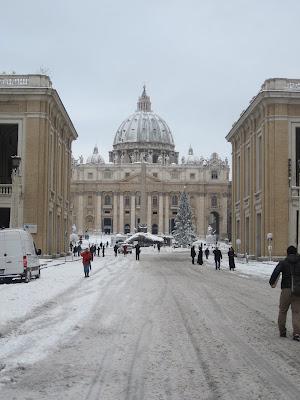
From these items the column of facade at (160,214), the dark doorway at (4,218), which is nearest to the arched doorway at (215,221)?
the column of facade at (160,214)

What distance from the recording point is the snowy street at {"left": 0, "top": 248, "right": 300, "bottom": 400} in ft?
25.7

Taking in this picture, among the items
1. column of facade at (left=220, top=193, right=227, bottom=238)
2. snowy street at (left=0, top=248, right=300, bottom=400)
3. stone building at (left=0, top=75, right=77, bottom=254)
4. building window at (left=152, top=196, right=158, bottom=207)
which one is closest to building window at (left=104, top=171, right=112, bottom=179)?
building window at (left=152, top=196, right=158, bottom=207)

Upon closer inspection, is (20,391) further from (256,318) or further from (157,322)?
(256,318)

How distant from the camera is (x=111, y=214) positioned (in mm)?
182250

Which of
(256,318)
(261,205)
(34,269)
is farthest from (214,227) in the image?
(256,318)

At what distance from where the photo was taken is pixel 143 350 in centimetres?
1045

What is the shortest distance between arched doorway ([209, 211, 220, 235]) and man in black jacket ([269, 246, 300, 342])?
168878mm

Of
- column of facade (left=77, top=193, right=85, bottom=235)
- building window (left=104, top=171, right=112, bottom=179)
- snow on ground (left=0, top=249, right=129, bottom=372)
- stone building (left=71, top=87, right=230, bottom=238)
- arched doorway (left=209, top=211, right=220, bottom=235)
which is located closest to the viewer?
snow on ground (left=0, top=249, right=129, bottom=372)

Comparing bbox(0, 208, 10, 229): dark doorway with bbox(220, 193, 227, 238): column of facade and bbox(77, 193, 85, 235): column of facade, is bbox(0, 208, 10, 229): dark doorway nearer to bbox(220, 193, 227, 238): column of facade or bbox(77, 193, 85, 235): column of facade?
bbox(77, 193, 85, 235): column of facade

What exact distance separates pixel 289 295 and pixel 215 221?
173 meters

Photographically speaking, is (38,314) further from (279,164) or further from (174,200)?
(174,200)

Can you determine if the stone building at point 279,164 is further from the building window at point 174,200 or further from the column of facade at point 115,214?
the building window at point 174,200

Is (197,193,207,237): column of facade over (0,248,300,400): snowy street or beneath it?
over

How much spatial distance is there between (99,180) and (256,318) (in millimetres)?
167231
